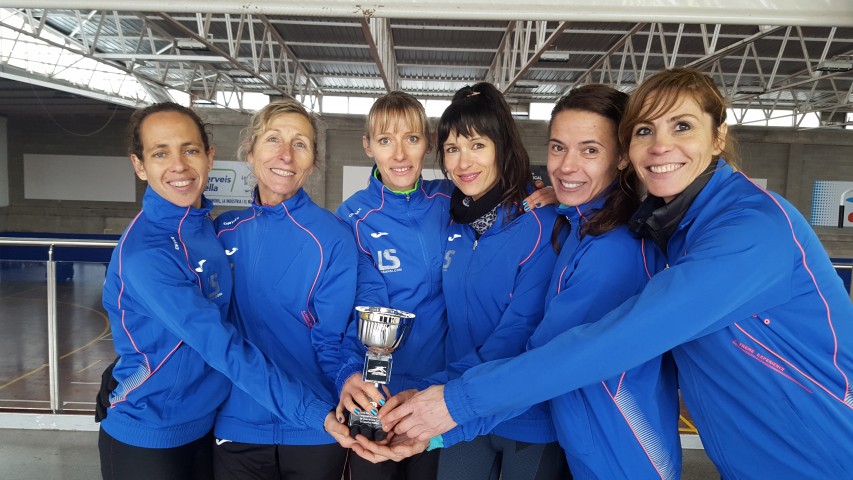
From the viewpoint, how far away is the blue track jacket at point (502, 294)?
171 centimetres

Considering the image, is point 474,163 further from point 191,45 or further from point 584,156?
point 191,45

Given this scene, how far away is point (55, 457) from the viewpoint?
10.5 ft

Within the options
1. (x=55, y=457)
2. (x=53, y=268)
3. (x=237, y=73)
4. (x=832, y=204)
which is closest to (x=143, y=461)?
(x=55, y=457)

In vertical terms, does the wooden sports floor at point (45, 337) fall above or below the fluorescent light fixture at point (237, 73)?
below

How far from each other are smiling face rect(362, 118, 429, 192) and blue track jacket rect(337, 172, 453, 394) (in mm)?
65

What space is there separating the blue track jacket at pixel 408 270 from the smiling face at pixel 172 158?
616 mm

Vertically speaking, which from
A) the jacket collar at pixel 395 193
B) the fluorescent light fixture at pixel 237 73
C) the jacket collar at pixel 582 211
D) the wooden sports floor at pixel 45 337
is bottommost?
the wooden sports floor at pixel 45 337

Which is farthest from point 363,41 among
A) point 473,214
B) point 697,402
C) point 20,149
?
point 20,149

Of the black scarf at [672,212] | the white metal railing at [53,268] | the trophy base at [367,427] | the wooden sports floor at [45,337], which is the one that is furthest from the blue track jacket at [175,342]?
the wooden sports floor at [45,337]

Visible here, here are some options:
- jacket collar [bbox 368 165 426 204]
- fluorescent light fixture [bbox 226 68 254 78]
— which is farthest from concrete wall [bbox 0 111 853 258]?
jacket collar [bbox 368 165 426 204]

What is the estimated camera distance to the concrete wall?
1594 cm

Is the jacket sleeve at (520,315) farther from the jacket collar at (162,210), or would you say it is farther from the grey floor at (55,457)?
the grey floor at (55,457)

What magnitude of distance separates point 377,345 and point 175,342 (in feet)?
2.10

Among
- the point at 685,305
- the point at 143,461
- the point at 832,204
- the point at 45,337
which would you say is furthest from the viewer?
the point at 832,204
